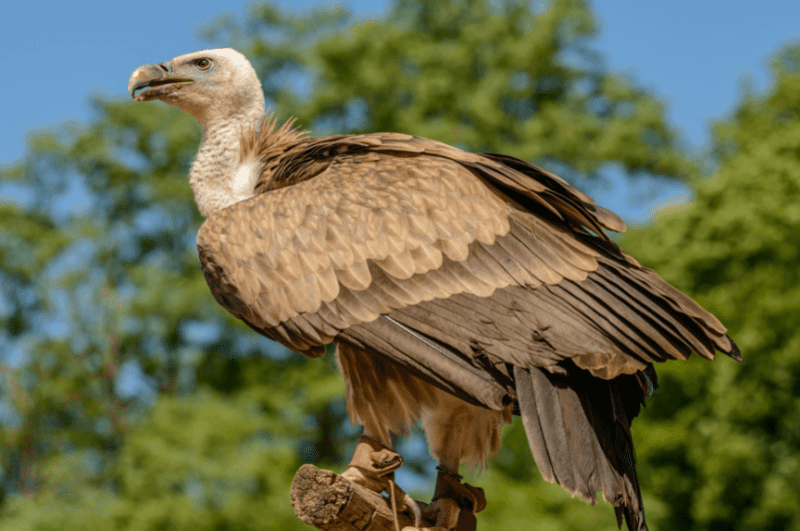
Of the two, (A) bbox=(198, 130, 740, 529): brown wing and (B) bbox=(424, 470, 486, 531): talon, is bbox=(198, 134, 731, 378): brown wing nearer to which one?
(A) bbox=(198, 130, 740, 529): brown wing

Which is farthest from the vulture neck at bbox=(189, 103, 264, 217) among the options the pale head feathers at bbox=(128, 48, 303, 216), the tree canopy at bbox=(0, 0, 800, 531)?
the tree canopy at bbox=(0, 0, 800, 531)

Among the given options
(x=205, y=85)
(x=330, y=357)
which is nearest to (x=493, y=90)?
(x=330, y=357)

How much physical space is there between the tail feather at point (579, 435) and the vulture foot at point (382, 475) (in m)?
0.69

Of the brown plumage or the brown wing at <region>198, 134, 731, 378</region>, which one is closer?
the brown plumage

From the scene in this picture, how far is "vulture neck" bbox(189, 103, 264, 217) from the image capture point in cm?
457

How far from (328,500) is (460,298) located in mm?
973

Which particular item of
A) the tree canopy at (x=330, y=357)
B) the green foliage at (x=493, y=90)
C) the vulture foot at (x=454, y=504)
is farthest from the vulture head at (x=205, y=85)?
the green foliage at (x=493, y=90)

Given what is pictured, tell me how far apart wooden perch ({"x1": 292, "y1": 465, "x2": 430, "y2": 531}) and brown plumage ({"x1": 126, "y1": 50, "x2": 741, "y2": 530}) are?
466 mm

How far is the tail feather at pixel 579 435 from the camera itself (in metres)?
3.45

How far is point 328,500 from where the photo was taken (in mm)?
3680

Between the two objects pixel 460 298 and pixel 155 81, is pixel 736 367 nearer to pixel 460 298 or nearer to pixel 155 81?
pixel 460 298

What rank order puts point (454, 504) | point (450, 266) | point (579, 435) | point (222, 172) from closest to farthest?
point (579, 435), point (450, 266), point (454, 504), point (222, 172)

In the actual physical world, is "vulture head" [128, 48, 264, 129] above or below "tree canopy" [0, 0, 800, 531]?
below

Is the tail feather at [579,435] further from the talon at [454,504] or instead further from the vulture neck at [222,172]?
the vulture neck at [222,172]
